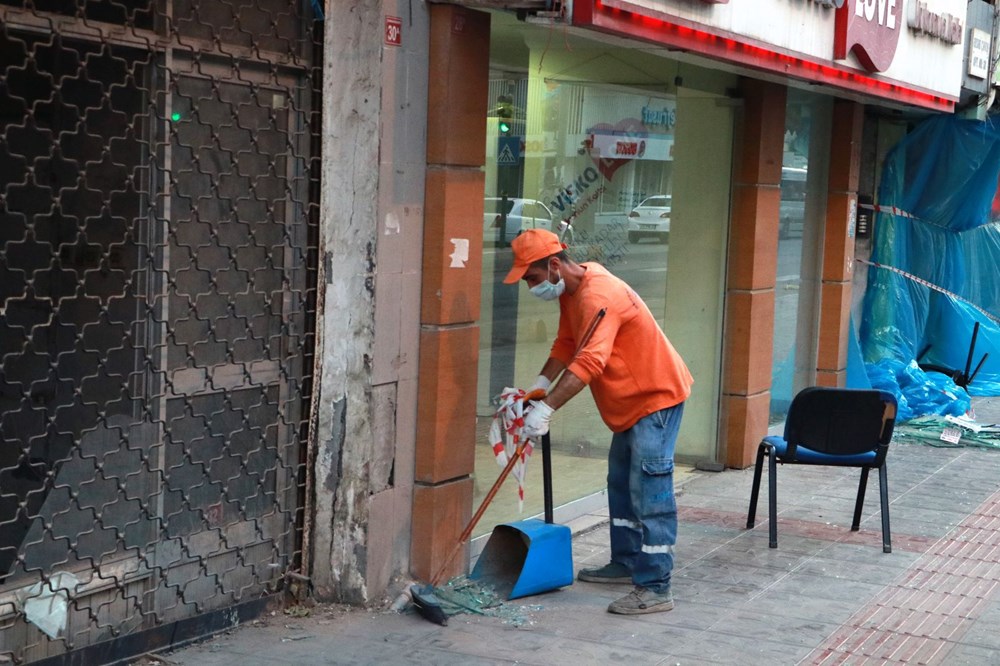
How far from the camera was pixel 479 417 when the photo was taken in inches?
297

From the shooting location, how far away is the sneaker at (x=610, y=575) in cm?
693

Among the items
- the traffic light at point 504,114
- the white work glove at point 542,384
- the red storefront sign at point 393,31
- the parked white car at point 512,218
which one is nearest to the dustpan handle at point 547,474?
the white work glove at point 542,384

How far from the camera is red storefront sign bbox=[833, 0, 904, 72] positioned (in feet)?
31.0

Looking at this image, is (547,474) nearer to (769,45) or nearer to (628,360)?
(628,360)

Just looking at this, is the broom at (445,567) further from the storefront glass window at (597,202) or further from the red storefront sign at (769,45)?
the red storefront sign at (769,45)

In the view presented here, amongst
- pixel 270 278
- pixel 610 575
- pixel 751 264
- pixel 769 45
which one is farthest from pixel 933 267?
pixel 270 278

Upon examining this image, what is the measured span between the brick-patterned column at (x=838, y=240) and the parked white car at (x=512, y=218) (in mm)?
4508

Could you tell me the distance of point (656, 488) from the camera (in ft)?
21.5

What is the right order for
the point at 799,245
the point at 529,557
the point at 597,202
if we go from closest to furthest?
the point at 529,557, the point at 597,202, the point at 799,245

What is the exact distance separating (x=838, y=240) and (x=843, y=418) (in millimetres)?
4445

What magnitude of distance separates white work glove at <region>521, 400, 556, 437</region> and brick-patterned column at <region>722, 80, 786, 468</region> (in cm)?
404

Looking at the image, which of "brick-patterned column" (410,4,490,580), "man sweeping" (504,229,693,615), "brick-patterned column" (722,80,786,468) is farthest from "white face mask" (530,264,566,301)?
"brick-patterned column" (722,80,786,468)

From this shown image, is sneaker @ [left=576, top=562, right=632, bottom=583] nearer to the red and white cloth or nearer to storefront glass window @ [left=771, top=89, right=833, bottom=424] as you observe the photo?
the red and white cloth

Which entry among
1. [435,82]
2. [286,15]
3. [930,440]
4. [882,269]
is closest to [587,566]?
[435,82]
